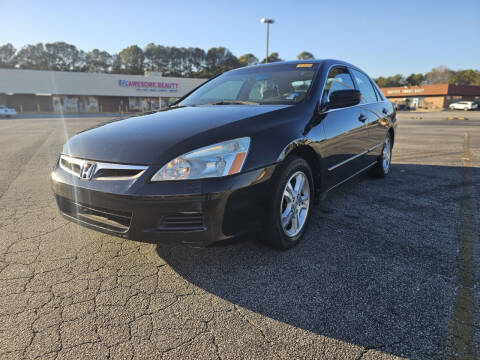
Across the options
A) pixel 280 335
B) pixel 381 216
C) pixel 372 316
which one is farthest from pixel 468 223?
pixel 280 335

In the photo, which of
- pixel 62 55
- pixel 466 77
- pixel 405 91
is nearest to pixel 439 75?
pixel 466 77

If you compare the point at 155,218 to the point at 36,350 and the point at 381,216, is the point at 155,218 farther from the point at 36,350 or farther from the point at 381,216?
the point at 381,216

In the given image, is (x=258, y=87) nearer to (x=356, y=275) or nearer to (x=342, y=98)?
(x=342, y=98)

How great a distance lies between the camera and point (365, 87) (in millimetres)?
4480

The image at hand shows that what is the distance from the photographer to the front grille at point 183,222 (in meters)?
2.02

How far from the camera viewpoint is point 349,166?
3662 mm

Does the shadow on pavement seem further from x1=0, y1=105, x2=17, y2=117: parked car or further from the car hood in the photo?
x1=0, y1=105, x2=17, y2=117: parked car

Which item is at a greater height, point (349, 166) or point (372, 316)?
point (349, 166)

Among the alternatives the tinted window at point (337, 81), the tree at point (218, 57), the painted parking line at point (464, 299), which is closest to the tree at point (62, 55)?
the tree at point (218, 57)

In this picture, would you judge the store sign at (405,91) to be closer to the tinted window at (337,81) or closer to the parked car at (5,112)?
the parked car at (5,112)

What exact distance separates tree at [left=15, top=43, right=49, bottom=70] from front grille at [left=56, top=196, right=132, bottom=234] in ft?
346

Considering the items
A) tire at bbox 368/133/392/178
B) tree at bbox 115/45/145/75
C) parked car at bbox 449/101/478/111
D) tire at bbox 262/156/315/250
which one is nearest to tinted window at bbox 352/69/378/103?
tire at bbox 368/133/392/178

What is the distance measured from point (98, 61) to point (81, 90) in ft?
190

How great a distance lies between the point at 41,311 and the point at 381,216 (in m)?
3.12
